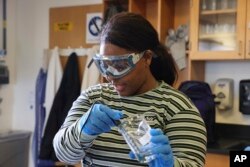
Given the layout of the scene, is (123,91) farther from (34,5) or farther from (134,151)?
(34,5)

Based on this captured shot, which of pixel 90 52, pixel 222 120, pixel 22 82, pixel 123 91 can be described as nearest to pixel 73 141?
pixel 123 91

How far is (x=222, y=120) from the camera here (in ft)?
9.37

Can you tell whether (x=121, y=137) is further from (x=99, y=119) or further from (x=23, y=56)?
→ (x=23, y=56)

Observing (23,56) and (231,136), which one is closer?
(231,136)

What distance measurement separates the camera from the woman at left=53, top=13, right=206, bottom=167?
3.38 ft

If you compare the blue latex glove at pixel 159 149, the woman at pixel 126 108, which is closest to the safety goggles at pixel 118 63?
the woman at pixel 126 108

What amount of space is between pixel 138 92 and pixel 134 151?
1.01 ft

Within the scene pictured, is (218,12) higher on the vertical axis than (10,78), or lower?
higher

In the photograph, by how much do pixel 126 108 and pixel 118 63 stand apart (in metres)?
0.17

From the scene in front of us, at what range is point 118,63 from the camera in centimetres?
106

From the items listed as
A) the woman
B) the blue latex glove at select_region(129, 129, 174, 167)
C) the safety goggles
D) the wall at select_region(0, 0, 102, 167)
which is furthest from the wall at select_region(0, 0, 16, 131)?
the blue latex glove at select_region(129, 129, 174, 167)

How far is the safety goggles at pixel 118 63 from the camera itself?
3.48 ft

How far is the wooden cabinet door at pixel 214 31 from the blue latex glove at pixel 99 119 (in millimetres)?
1798

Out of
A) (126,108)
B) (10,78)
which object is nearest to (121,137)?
Result: (126,108)
